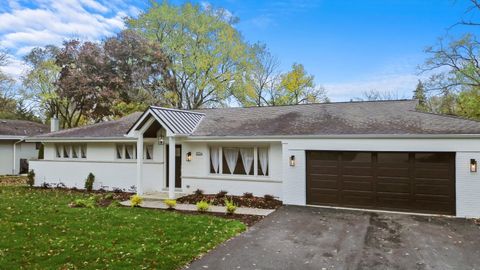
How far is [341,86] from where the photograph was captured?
115 feet

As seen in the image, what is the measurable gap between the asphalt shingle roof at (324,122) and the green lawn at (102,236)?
497 cm

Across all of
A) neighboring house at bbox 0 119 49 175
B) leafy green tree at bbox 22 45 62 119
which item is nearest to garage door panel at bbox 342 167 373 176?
neighboring house at bbox 0 119 49 175

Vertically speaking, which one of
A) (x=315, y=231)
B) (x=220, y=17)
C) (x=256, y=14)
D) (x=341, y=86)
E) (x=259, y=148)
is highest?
(x=220, y=17)

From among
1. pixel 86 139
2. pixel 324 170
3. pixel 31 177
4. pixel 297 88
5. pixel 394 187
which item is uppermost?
pixel 297 88

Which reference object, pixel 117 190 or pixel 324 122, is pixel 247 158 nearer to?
pixel 324 122

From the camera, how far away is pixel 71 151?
1758 cm

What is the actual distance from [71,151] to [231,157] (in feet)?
30.6

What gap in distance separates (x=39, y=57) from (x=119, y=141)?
20629mm

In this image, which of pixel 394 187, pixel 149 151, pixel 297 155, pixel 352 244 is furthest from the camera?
pixel 149 151

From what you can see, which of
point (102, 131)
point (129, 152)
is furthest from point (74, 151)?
point (129, 152)

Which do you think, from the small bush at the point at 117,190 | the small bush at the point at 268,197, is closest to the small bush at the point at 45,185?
the small bush at the point at 117,190

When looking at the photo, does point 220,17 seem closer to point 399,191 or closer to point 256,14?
point 256,14

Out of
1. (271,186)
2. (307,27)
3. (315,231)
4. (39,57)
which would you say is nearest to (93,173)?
(271,186)

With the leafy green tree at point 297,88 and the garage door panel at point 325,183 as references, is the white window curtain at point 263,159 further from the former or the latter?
the leafy green tree at point 297,88
